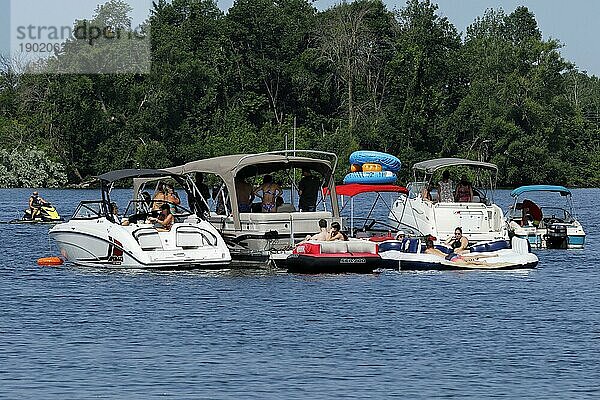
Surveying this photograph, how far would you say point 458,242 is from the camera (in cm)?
3575

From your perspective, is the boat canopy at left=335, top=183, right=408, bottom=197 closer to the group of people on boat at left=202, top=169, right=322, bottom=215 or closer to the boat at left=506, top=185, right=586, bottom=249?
the group of people on boat at left=202, top=169, right=322, bottom=215

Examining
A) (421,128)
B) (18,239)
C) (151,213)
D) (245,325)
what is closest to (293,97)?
(421,128)

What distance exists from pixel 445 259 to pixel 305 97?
80.6 m

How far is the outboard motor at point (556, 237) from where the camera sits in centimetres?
4297

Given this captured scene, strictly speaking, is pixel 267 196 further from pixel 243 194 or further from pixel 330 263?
pixel 330 263

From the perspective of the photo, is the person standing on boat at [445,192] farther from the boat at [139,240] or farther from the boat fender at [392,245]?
the boat at [139,240]

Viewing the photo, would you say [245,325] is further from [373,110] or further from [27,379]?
[373,110]

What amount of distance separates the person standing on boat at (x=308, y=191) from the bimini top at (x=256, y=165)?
0.44 meters

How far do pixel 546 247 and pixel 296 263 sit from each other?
45.3 feet

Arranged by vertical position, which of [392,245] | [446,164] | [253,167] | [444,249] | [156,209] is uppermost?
[446,164]

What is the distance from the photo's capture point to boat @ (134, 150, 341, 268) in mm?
33469

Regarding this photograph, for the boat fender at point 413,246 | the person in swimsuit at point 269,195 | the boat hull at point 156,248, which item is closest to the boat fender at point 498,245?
the boat fender at point 413,246

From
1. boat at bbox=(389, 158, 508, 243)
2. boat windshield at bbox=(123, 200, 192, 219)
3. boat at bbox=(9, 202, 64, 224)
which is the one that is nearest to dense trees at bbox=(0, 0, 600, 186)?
boat at bbox=(9, 202, 64, 224)

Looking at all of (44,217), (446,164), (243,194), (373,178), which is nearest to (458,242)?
(243,194)
